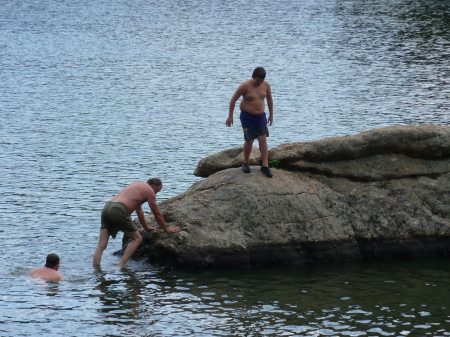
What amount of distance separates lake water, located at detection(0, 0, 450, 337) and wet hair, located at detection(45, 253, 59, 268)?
54 cm

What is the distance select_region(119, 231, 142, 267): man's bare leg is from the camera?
2191 cm

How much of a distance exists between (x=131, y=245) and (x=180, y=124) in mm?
23993

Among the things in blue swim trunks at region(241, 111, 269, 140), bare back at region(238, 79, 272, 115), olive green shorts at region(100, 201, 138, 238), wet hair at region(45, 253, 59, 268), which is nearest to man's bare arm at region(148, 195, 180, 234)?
olive green shorts at region(100, 201, 138, 238)

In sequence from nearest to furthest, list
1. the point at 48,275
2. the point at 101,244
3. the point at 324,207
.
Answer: the point at 48,275 < the point at 101,244 < the point at 324,207

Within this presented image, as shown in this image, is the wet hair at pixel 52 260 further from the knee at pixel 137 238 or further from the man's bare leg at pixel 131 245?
the knee at pixel 137 238

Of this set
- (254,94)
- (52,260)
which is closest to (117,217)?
(52,260)

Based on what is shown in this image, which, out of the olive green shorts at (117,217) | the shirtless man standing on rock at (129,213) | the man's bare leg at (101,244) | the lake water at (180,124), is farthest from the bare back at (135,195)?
the lake water at (180,124)

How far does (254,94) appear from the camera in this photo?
22188mm

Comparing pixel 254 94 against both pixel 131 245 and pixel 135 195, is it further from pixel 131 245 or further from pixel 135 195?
pixel 131 245

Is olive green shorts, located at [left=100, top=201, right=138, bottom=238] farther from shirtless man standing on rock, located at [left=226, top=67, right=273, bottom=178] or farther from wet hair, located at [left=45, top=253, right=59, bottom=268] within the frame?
shirtless man standing on rock, located at [left=226, top=67, right=273, bottom=178]

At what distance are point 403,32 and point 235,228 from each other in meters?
63.3

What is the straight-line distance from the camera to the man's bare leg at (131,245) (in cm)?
2191

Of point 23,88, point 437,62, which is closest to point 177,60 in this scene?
point 23,88

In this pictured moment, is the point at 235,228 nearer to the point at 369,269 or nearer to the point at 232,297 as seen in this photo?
the point at 232,297
